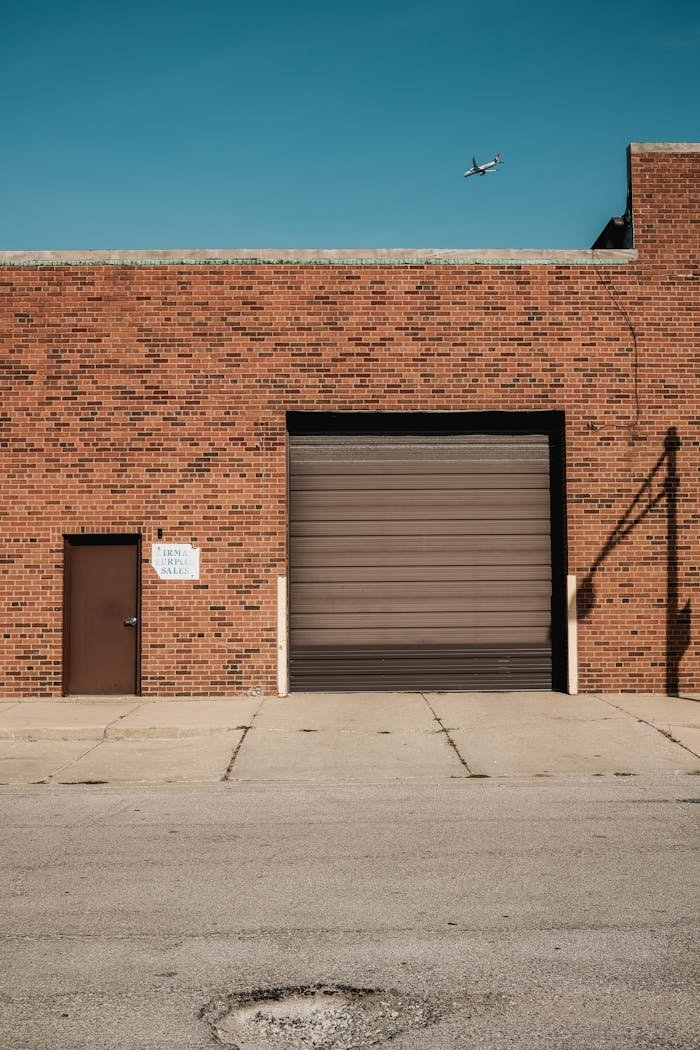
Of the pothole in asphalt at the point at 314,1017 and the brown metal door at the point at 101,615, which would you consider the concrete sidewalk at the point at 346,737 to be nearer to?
the brown metal door at the point at 101,615

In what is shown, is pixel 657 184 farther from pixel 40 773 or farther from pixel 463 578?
pixel 40 773

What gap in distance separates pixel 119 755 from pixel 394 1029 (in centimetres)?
657

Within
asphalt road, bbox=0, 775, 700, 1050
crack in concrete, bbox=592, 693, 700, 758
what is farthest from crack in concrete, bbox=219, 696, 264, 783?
crack in concrete, bbox=592, 693, 700, 758

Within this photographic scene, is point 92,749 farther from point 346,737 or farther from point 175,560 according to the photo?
point 175,560

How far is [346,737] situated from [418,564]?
155 inches

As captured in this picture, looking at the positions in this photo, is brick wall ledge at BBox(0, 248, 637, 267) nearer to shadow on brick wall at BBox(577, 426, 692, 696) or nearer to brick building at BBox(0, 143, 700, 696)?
brick building at BBox(0, 143, 700, 696)

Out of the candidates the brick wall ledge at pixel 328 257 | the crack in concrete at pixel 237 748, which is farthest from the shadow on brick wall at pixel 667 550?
the crack in concrete at pixel 237 748

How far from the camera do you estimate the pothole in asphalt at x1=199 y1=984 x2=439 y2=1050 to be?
3877 millimetres

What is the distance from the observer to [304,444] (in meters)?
14.0

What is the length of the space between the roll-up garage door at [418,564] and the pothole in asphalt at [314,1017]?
9633 mm

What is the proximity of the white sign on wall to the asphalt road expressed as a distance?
558 centimetres

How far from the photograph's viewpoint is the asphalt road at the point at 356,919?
402 cm

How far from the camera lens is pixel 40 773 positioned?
9.21 m

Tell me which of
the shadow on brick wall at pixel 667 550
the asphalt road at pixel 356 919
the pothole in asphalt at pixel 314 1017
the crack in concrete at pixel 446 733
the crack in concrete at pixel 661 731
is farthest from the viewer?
the shadow on brick wall at pixel 667 550
